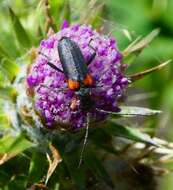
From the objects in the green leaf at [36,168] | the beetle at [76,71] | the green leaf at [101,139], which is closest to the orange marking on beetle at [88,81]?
the beetle at [76,71]

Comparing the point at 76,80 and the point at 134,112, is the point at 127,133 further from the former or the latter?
the point at 76,80

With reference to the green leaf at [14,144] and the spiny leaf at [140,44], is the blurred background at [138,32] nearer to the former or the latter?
the spiny leaf at [140,44]

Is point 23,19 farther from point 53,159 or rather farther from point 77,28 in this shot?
point 53,159

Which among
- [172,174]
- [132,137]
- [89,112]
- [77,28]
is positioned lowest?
[172,174]

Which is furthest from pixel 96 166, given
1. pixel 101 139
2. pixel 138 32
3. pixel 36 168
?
pixel 138 32

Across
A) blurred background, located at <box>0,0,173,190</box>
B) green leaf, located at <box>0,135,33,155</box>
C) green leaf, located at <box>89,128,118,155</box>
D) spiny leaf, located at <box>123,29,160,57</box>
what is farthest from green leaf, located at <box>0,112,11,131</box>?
spiny leaf, located at <box>123,29,160,57</box>

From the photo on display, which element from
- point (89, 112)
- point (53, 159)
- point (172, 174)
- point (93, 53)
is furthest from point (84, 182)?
point (172, 174)

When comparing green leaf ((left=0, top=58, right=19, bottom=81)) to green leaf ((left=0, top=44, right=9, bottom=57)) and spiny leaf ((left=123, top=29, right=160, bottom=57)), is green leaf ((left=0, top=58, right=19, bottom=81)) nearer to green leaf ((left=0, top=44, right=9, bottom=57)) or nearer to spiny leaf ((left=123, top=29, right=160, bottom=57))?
green leaf ((left=0, top=44, right=9, bottom=57))
